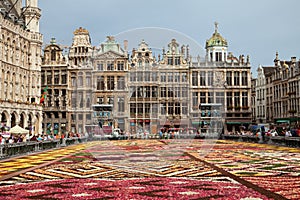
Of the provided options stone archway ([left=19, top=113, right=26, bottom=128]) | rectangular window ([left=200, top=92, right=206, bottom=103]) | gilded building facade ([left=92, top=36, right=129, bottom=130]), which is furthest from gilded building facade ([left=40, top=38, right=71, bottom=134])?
gilded building facade ([left=92, top=36, right=129, bottom=130])

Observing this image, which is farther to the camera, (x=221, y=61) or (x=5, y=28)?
(x=221, y=61)

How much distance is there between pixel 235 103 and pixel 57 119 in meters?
29.7

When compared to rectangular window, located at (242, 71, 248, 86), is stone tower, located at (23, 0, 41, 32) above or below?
above

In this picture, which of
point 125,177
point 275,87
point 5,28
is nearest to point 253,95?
point 275,87

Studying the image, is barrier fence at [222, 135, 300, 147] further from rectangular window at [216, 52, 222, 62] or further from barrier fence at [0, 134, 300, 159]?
rectangular window at [216, 52, 222, 62]

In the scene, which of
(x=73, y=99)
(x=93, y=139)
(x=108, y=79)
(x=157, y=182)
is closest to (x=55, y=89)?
(x=73, y=99)

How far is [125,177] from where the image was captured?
1279cm

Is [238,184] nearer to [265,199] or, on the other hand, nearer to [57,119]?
[265,199]

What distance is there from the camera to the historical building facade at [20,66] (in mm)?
45969

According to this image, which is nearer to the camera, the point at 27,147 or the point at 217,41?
the point at 27,147

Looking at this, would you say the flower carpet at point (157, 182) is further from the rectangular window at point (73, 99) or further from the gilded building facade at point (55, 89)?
the gilded building facade at point (55, 89)

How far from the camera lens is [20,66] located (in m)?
51.6

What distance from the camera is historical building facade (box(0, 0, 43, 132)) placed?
151ft

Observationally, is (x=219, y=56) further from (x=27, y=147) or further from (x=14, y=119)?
(x=27, y=147)
